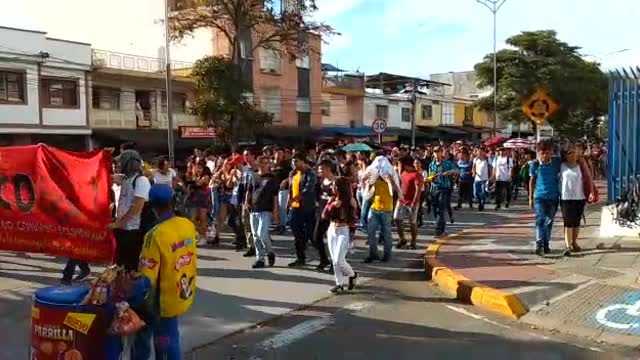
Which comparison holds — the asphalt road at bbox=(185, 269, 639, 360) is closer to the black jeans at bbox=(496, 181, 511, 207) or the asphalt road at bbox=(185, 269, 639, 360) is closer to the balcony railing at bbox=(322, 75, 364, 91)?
the black jeans at bbox=(496, 181, 511, 207)

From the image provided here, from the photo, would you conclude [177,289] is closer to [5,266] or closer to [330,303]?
[330,303]

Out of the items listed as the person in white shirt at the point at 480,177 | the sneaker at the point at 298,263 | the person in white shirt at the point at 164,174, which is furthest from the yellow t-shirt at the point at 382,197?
the person in white shirt at the point at 480,177

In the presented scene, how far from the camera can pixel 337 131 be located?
143ft

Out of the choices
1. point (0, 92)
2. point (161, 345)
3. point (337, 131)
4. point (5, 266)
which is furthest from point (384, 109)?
point (161, 345)

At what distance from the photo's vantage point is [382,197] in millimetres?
10609

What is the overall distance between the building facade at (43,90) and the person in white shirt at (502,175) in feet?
62.4

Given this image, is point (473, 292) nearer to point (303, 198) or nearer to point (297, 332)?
point (297, 332)

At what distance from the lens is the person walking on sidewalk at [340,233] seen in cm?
855

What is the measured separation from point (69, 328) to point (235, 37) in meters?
22.4

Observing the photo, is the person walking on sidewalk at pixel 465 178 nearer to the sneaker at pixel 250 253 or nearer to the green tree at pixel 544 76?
the sneaker at pixel 250 253

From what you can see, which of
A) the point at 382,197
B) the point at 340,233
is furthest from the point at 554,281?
the point at 382,197

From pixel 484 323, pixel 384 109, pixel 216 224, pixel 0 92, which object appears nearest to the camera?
pixel 484 323

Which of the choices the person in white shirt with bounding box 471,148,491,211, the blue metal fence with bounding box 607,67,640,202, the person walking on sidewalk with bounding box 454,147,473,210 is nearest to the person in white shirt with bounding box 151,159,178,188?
the blue metal fence with bounding box 607,67,640,202

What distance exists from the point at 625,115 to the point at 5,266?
993 centimetres
